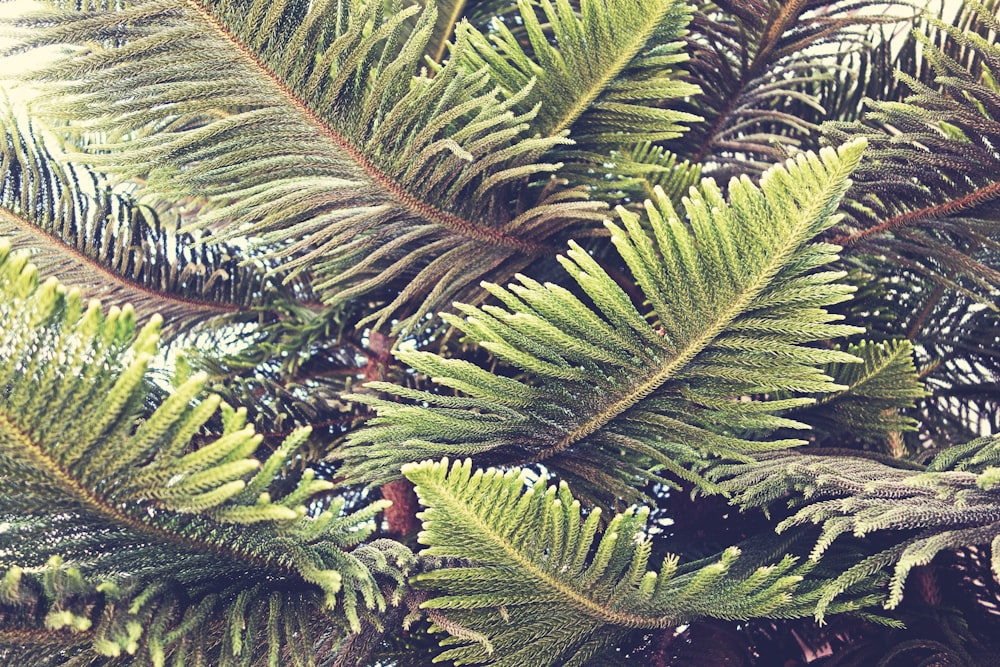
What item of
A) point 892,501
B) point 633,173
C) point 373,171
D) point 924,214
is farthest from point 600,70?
point 892,501

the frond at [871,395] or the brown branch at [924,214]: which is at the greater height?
the brown branch at [924,214]

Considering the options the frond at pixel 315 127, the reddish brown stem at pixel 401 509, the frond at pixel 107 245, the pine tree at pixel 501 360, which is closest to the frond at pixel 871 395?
the pine tree at pixel 501 360

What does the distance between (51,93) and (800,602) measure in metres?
0.81

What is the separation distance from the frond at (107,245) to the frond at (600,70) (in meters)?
0.45

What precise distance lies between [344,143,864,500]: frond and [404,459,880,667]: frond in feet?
0.28

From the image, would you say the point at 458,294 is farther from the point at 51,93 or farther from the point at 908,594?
the point at 908,594

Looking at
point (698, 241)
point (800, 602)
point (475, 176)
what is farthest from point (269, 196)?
point (800, 602)

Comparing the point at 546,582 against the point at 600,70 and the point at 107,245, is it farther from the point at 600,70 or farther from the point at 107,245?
the point at 107,245

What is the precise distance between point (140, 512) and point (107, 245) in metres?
0.60

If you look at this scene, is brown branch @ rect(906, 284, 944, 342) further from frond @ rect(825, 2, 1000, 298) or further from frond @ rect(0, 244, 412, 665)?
frond @ rect(0, 244, 412, 665)

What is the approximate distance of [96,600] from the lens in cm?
55

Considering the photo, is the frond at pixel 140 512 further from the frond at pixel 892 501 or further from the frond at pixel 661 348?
the frond at pixel 892 501

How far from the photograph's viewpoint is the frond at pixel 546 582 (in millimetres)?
588

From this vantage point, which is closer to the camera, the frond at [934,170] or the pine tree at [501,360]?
the pine tree at [501,360]
